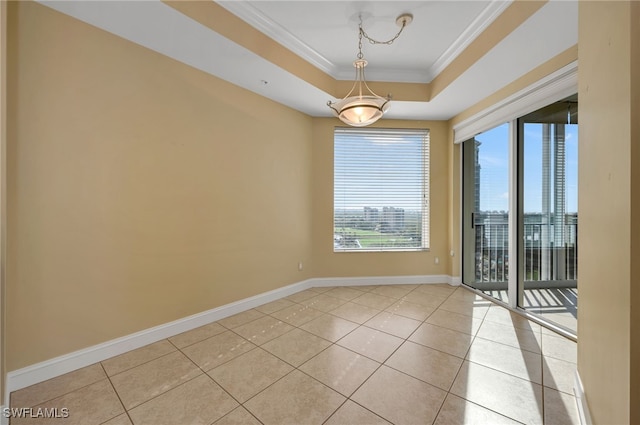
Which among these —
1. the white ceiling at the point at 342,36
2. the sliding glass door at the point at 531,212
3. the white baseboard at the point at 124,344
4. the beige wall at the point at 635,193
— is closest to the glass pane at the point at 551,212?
the sliding glass door at the point at 531,212

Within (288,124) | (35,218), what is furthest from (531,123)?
(35,218)

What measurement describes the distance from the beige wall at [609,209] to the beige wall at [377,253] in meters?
2.59

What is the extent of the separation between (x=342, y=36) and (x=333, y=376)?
315cm

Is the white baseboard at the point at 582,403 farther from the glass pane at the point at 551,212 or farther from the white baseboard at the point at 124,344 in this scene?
the white baseboard at the point at 124,344

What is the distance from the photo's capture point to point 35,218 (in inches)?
67.6

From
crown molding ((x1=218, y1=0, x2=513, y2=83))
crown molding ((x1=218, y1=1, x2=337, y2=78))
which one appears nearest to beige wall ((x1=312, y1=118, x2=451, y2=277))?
crown molding ((x1=218, y1=0, x2=513, y2=83))

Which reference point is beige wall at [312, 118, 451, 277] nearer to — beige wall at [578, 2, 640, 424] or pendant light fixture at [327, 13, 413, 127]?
pendant light fixture at [327, 13, 413, 127]

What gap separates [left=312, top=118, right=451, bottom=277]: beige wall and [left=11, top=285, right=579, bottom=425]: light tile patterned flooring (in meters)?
1.28

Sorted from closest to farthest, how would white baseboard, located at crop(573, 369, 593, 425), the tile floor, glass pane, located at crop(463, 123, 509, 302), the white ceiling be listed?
1. white baseboard, located at crop(573, 369, 593, 425)
2. the white ceiling
3. the tile floor
4. glass pane, located at crop(463, 123, 509, 302)

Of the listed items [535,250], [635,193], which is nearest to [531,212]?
[535,250]

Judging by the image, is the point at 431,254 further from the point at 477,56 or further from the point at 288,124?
the point at 288,124

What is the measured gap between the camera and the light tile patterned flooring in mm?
1442

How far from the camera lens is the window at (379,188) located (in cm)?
393

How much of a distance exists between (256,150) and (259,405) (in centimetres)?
263
